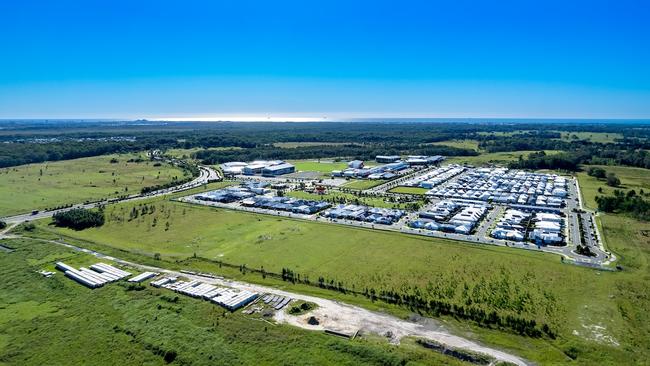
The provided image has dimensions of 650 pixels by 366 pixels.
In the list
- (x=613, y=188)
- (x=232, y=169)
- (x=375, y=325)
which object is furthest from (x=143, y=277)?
(x=613, y=188)

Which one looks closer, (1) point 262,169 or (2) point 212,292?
(2) point 212,292

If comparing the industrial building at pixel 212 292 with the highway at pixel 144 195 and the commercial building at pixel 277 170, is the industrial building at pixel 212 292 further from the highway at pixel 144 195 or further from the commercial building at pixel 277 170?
the commercial building at pixel 277 170

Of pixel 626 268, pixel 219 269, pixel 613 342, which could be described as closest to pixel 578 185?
pixel 626 268

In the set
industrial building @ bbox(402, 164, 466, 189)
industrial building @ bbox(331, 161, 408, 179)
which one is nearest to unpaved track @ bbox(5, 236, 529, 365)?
industrial building @ bbox(402, 164, 466, 189)

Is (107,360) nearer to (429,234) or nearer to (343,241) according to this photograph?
(343,241)

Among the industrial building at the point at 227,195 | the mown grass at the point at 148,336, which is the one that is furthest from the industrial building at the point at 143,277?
the industrial building at the point at 227,195

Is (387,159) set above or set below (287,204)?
above

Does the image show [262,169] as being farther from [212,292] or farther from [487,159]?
[487,159]
